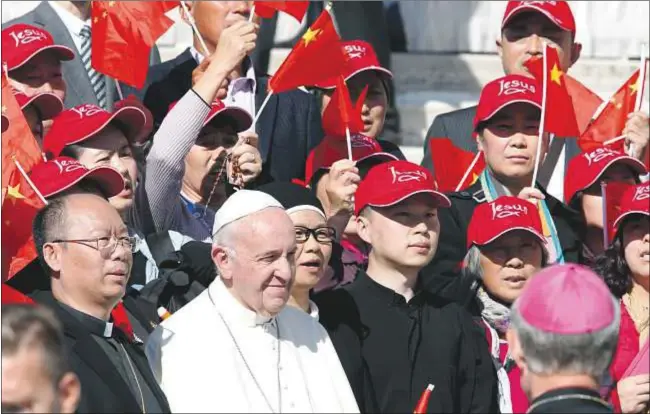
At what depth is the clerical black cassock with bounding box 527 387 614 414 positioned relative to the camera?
234 inches

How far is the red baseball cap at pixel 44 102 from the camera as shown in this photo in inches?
332

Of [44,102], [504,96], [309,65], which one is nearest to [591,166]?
[504,96]

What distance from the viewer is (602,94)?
1191 cm

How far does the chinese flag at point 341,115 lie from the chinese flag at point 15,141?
1.54 m

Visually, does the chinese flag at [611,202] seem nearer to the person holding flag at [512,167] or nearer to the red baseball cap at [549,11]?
the person holding flag at [512,167]

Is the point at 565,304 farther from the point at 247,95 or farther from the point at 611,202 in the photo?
the point at 247,95

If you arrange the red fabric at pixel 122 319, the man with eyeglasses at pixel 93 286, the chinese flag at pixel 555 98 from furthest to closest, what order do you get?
the chinese flag at pixel 555 98, the red fabric at pixel 122 319, the man with eyeglasses at pixel 93 286

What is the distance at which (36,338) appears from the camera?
5.93 metres

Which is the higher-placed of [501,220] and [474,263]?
[501,220]

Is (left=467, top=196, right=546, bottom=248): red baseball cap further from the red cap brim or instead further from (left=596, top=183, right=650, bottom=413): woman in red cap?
the red cap brim

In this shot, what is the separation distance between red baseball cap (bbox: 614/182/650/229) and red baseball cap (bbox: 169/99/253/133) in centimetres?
167

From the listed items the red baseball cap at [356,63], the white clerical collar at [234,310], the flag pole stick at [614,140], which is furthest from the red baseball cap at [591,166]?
the white clerical collar at [234,310]

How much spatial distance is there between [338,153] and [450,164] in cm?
82

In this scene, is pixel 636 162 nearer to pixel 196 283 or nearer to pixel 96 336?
pixel 196 283
